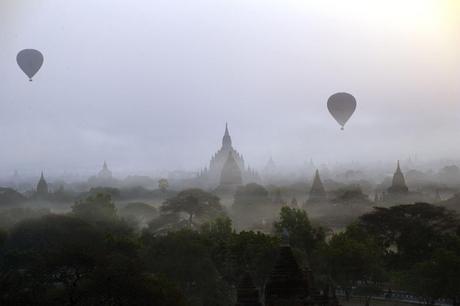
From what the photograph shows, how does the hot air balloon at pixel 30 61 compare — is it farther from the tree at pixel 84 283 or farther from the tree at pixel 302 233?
the tree at pixel 84 283

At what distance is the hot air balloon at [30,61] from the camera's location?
47656 mm

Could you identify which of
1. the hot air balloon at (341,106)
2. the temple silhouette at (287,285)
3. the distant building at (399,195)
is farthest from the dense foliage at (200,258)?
the distant building at (399,195)

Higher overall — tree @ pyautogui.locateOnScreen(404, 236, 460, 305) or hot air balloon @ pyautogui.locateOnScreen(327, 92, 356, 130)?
hot air balloon @ pyautogui.locateOnScreen(327, 92, 356, 130)

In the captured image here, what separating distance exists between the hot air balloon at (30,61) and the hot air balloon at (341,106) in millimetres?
24758

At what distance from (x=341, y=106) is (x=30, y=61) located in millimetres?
26260

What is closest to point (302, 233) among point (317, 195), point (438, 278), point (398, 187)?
point (438, 278)

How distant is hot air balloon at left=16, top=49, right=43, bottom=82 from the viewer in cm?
4766

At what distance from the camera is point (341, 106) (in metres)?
51.6

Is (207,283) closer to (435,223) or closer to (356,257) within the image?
(356,257)

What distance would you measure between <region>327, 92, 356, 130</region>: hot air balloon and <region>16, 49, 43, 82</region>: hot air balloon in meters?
24.8

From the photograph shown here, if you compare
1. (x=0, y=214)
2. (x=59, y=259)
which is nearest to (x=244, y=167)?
(x=0, y=214)

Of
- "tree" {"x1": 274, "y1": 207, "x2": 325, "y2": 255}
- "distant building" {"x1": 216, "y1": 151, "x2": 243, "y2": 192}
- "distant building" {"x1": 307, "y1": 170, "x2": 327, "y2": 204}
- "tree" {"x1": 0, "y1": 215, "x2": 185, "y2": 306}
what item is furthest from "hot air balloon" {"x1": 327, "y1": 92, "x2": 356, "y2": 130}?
"distant building" {"x1": 216, "y1": 151, "x2": 243, "y2": 192}

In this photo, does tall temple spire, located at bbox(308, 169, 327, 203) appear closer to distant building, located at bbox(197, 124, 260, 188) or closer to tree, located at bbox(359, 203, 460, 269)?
tree, located at bbox(359, 203, 460, 269)

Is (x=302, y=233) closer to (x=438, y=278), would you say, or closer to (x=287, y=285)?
(x=438, y=278)
